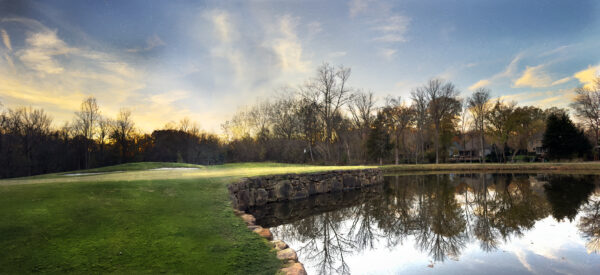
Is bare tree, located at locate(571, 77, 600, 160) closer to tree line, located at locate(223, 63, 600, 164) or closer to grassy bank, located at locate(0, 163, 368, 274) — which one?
tree line, located at locate(223, 63, 600, 164)

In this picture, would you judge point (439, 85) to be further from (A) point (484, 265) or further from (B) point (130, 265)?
(B) point (130, 265)

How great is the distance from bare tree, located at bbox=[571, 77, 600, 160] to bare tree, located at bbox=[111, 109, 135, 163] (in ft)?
201

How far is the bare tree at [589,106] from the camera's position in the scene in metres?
35.1

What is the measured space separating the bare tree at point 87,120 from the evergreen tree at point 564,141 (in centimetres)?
5610

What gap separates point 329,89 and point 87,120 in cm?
3022

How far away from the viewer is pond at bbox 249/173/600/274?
13.5 ft

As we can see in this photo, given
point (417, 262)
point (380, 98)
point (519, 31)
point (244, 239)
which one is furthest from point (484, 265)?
point (380, 98)

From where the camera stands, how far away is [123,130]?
36.9 metres

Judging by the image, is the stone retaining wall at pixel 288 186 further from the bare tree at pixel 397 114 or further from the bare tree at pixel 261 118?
the bare tree at pixel 397 114

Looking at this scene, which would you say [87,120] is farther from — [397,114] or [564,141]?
[564,141]

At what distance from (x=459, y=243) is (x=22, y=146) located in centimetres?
4115

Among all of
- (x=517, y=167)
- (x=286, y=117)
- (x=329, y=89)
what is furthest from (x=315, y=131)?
(x=517, y=167)

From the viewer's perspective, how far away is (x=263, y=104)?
38531 mm

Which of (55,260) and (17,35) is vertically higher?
(17,35)
